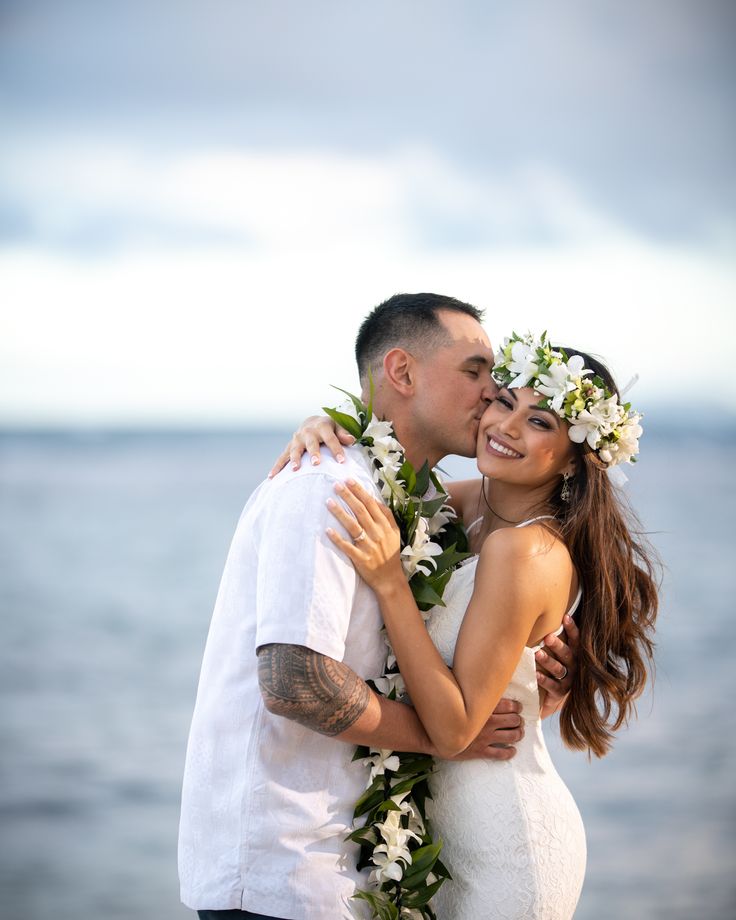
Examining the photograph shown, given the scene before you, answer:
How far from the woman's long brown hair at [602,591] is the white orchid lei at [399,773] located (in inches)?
13.0

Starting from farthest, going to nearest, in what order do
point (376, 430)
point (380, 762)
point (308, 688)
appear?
point (376, 430) < point (380, 762) < point (308, 688)

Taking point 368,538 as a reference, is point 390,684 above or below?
below

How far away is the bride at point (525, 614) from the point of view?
2523 mm

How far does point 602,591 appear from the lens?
9.57 ft

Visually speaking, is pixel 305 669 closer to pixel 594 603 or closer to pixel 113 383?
pixel 594 603

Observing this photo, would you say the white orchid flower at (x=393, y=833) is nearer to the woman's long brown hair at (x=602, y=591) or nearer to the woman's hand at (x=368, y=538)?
the woman's hand at (x=368, y=538)

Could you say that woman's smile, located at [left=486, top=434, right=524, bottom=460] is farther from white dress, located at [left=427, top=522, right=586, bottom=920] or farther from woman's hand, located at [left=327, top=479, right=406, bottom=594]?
woman's hand, located at [left=327, top=479, right=406, bottom=594]

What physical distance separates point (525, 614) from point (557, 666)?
31cm

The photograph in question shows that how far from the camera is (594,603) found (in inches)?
116

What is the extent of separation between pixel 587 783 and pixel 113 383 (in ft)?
55.6

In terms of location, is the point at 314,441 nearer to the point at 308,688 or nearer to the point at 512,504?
the point at 308,688

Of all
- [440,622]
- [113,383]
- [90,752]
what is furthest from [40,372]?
[440,622]

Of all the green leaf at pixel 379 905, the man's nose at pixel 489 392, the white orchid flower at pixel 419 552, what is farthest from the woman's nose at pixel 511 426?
the green leaf at pixel 379 905

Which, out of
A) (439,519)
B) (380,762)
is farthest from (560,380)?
(380,762)
